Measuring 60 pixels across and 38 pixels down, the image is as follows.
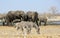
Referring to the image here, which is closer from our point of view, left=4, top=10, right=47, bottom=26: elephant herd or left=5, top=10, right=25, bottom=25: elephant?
left=4, top=10, right=47, bottom=26: elephant herd

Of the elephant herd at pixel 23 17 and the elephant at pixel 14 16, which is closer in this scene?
the elephant herd at pixel 23 17

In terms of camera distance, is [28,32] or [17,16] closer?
[28,32]

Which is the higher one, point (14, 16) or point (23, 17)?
point (14, 16)

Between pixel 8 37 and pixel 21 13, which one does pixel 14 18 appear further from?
pixel 8 37

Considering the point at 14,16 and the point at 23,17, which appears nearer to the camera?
the point at 23,17

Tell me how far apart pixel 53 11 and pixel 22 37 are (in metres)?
70.9

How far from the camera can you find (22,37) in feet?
54.3

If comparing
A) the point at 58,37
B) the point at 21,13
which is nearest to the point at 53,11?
the point at 21,13

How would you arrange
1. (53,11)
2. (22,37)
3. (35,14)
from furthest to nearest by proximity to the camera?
(53,11) → (35,14) → (22,37)

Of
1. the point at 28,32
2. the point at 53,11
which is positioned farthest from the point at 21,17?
the point at 53,11

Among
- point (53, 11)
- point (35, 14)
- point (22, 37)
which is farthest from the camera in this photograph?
point (53, 11)

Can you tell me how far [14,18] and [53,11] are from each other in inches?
2084

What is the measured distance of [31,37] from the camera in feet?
54.6

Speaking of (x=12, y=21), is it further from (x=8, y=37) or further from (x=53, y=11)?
(x=53, y=11)
